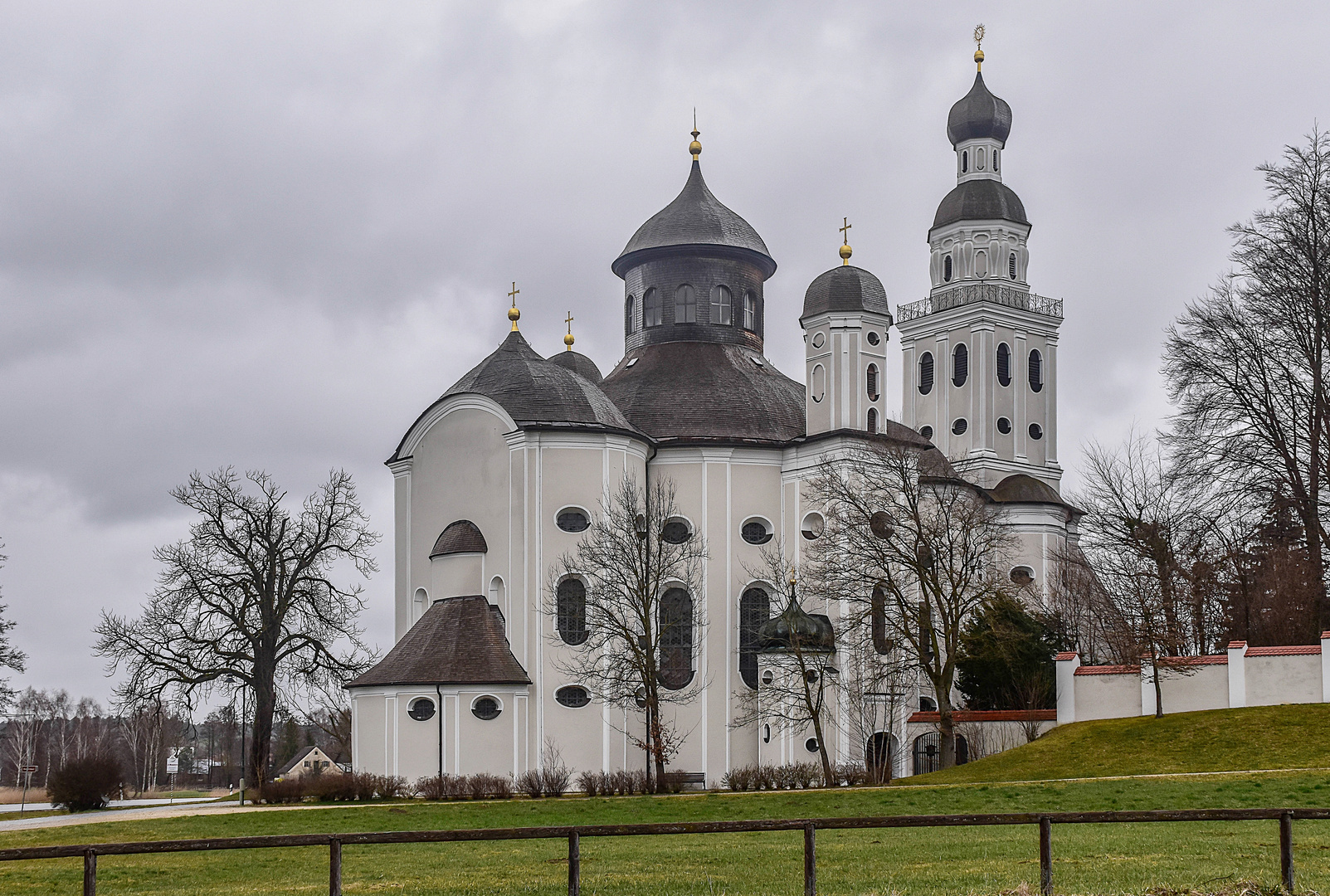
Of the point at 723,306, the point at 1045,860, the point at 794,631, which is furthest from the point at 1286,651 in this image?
the point at 1045,860

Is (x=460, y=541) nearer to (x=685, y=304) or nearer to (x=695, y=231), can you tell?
(x=685, y=304)

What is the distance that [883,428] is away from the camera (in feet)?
154

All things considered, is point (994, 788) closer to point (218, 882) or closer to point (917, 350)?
point (218, 882)

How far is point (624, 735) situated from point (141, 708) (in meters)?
15.4

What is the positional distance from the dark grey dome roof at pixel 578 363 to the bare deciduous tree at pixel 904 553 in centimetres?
1220

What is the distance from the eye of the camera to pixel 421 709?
136ft

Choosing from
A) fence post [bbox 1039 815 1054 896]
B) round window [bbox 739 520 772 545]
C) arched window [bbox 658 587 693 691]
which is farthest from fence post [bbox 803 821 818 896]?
round window [bbox 739 520 772 545]

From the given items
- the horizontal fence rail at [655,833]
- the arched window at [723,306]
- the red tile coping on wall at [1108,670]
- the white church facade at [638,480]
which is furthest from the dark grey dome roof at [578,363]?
the horizontal fence rail at [655,833]

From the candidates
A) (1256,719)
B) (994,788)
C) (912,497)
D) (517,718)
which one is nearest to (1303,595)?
(1256,719)

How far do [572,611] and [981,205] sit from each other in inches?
1068

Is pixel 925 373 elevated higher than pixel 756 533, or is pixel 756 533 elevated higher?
pixel 925 373

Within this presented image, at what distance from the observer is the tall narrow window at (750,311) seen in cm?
5403

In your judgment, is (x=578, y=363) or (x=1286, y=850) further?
(x=578, y=363)

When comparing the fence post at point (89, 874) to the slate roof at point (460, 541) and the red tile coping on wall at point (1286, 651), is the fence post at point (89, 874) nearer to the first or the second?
the red tile coping on wall at point (1286, 651)
